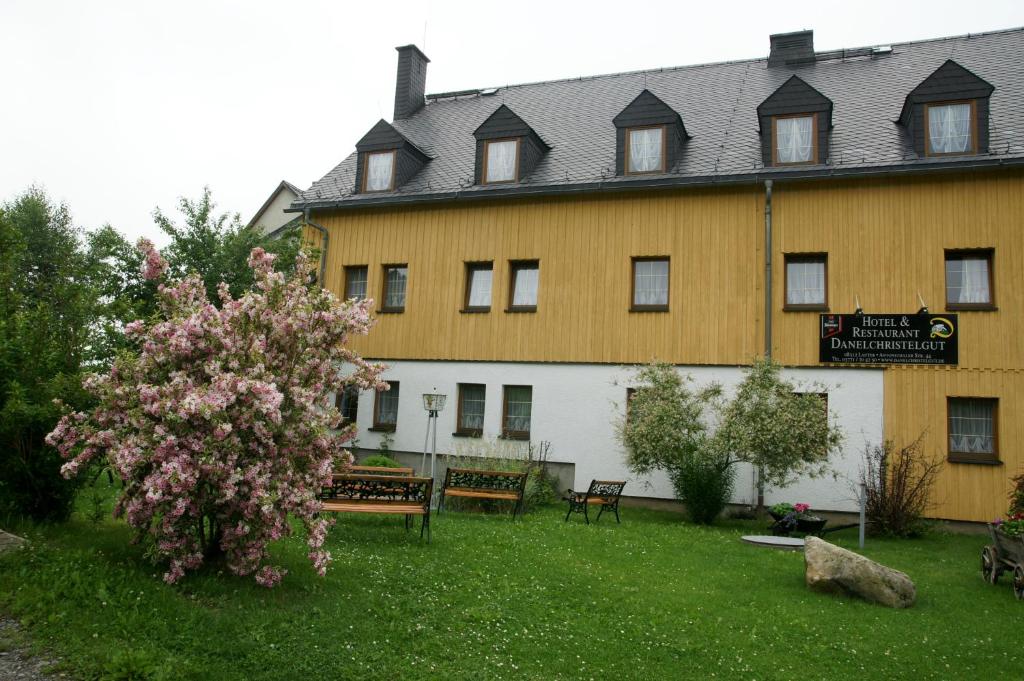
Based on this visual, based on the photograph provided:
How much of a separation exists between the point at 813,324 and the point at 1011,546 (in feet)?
22.7

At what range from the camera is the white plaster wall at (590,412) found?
1562 cm

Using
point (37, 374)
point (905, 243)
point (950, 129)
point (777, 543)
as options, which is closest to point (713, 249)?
point (905, 243)

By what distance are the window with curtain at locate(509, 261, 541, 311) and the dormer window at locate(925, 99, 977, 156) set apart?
8.57 meters

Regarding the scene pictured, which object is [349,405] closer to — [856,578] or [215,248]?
[215,248]

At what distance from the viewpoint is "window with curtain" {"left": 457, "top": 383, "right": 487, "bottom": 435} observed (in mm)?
18688

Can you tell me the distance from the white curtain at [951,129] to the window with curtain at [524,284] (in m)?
8.59

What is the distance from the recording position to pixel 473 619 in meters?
7.58

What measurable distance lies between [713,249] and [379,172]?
8830 millimetres

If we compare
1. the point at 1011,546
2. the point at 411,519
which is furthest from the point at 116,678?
the point at 1011,546

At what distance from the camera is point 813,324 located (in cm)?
1612

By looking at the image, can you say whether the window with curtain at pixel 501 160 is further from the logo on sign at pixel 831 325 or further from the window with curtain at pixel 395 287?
the logo on sign at pixel 831 325

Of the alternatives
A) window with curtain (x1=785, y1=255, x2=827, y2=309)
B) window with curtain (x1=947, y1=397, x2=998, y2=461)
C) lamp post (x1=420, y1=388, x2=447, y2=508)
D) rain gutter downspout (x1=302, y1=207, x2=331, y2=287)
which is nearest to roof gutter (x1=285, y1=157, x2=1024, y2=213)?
rain gutter downspout (x1=302, y1=207, x2=331, y2=287)

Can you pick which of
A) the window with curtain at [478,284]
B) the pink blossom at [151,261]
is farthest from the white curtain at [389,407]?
the pink blossom at [151,261]

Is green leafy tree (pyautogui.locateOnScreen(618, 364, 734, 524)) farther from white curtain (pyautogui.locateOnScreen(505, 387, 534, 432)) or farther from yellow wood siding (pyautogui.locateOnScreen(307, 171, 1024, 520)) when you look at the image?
white curtain (pyautogui.locateOnScreen(505, 387, 534, 432))
